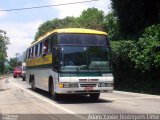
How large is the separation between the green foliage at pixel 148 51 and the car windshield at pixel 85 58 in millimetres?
8449

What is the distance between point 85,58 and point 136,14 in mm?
17704

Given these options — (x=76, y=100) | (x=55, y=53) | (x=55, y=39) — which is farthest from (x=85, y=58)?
(x=76, y=100)

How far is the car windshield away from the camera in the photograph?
17828 millimetres

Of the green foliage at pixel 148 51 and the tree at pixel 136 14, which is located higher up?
the tree at pixel 136 14

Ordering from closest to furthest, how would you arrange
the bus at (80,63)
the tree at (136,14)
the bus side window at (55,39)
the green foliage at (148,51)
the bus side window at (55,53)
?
the bus at (80,63), the bus side window at (55,53), the bus side window at (55,39), the green foliage at (148,51), the tree at (136,14)

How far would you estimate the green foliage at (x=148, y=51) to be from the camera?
26827mm

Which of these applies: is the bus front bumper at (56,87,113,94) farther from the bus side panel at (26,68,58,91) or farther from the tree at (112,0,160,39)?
the tree at (112,0,160,39)

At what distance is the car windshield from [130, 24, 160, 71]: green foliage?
27.7ft

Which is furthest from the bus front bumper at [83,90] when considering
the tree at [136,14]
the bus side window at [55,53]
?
the tree at [136,14]

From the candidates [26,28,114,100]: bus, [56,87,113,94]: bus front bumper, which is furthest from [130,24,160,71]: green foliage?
[56,87,113,94]: bus front bumper

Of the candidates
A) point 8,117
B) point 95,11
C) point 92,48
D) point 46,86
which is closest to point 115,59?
point 46,86

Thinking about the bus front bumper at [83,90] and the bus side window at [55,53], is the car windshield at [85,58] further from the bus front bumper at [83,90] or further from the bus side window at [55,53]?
the bus front bumper at [83,90]

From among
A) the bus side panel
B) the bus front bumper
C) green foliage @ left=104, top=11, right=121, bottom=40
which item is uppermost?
green foliage @ left=104, top=11, right=121, bottom=40

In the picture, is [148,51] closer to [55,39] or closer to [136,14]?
[136,14]
